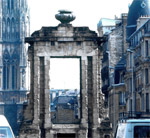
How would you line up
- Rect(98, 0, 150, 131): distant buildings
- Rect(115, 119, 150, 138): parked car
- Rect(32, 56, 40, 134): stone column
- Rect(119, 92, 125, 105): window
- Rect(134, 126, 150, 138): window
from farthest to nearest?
1. Rect(119, 92, 125, 105): window
2. Rect(98, 0, 150, 131): distant buildings
3. Rect(32, 56, 40, 134): stone column
4. Rect(134, 126, 150, 138): window
5. Rect(115, 119, 150, 138): parked car

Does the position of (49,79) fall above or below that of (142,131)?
above

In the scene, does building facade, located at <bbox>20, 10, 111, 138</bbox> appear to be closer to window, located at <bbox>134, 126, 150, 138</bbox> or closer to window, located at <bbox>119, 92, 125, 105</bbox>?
window, located at <bbox>134, 126, 150, 138</bbox>

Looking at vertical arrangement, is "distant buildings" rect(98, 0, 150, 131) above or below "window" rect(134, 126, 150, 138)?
above

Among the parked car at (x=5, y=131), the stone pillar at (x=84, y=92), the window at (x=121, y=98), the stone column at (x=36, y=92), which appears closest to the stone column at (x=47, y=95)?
the stone column at (x=36, y=92)

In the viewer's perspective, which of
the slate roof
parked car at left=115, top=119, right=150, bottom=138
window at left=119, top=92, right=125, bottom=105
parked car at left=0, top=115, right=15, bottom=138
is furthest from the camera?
the slate roof

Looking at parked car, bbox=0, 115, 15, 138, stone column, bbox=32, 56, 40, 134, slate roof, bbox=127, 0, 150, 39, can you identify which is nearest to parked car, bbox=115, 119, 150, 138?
parked car, bbox=0, 115, 15, 138

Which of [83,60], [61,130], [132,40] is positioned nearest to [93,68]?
[83,60]

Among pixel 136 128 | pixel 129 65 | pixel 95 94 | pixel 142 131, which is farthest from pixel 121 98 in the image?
pixel 136 128

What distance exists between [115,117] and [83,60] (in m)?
46.9

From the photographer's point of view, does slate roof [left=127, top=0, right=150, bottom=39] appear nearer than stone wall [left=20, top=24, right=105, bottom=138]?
No

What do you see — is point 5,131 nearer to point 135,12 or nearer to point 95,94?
point 95,94

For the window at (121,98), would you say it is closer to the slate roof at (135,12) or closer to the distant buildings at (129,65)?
the distant buildings at (129,65)

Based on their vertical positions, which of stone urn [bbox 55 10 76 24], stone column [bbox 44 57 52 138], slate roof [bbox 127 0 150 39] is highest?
Answer: slate roof [bbox 127 0 150 39]

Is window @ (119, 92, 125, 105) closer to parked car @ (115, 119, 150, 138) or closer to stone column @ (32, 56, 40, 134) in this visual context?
stone column @ (32, 56, 40, 134)
